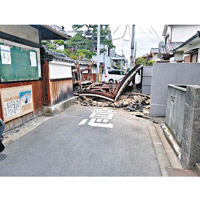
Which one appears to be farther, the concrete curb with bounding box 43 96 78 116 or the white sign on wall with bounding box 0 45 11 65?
the concrete curb with bounding box 43 96 78 116

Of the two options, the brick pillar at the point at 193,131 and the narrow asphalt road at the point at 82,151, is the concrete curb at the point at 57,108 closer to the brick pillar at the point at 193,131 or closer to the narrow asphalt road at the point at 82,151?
the narrow asphalt road at the point at 82,151

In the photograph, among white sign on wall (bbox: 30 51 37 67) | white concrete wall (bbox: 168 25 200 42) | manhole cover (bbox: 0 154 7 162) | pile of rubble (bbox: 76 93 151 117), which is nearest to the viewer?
manhole cover (bbox: 0 154 7 162)

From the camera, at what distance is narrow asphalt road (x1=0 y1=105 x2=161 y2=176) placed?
137 inches

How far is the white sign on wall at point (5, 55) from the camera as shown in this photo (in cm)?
515

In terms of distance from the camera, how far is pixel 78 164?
3697 mm

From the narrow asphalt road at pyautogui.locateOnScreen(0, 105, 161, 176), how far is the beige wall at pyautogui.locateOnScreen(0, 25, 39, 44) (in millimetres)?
3635

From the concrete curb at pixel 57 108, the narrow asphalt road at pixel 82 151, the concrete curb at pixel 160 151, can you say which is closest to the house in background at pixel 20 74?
the concrete curb at pixel 57 108

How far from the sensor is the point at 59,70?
876 centimetres

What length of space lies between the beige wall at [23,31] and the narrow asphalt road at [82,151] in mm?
3635

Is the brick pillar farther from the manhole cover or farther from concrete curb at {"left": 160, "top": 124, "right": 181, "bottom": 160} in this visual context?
the manhole cover

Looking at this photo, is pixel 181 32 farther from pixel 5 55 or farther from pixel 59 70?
pixel 5 55

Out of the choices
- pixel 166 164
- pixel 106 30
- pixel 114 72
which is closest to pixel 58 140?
pixel 166 164

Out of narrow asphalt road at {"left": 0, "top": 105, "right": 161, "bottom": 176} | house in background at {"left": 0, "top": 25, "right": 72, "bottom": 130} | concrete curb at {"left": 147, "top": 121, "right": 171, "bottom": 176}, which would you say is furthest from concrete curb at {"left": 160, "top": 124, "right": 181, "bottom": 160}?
house in background at {"left": 0, "top": 25, "right": 72, "bottom": 130}

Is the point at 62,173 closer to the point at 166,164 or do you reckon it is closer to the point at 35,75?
the point at 166,164
